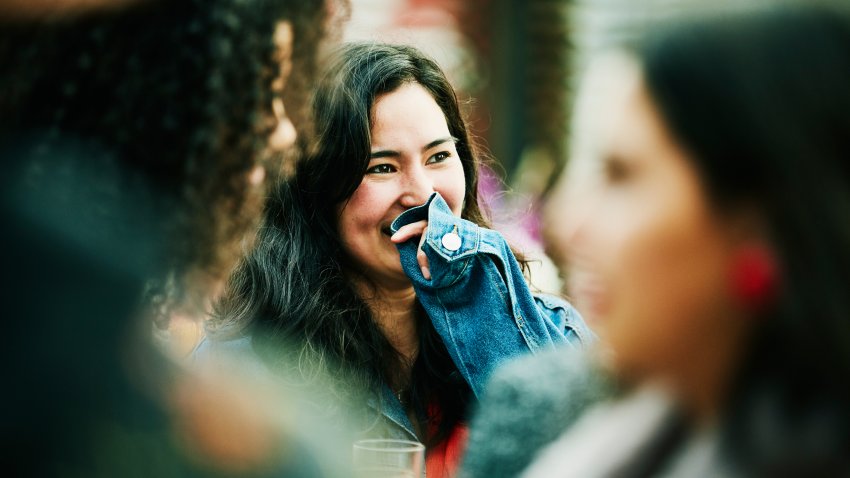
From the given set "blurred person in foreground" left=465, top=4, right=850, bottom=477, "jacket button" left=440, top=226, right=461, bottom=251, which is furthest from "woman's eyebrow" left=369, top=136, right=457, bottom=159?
"blurred person in foreground" left=465, top=4, right=850, bottom=477

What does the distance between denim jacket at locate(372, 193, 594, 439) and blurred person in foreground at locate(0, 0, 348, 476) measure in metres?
1.09

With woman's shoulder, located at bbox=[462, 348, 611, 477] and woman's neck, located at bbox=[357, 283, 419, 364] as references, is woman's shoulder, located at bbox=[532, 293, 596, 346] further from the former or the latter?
woman's shoulder, located at bbox=[462, 348, 611, 477]

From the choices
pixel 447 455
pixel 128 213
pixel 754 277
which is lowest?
pixel 754 277

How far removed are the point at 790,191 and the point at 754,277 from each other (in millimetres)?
105

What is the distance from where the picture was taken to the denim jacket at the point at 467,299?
2393mm

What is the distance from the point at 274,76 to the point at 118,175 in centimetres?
29

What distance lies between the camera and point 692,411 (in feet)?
3.61

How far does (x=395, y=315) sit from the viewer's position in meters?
2.64

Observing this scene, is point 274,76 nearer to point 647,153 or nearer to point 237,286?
point 647,153

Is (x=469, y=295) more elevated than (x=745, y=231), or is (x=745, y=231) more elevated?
(x=469, y=295)

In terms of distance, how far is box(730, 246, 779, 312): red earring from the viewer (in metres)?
1.04

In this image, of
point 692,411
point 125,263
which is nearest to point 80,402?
point 125,263

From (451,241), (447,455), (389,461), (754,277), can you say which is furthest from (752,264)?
(447,455)

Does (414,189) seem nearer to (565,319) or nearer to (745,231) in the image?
(565,319)
